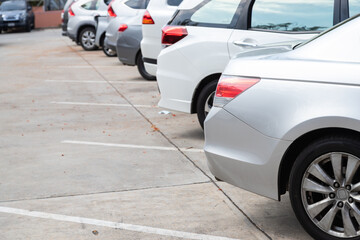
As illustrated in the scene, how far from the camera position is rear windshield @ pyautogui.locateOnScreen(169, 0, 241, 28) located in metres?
7.71

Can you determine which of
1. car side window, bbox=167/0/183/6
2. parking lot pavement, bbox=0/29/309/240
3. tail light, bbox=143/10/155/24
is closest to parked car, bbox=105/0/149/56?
car side window, bbox=167/0/183/6

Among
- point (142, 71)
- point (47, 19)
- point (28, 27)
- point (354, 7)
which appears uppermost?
point (354, 7)

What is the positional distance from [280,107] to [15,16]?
32579mm

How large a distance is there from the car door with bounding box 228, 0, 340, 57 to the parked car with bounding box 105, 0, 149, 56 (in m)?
7.98

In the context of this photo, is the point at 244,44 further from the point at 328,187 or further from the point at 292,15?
the point at 328,187

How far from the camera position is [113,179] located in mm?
6422

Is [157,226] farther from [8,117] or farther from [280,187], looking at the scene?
[8,117]

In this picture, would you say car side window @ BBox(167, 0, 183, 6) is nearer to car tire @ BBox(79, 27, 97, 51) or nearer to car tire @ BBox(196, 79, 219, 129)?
car tire @ BBox(196, 79, 219, 129)

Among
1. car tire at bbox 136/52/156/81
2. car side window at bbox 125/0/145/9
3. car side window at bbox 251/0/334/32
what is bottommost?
car tire at bbox 136/52/156/81

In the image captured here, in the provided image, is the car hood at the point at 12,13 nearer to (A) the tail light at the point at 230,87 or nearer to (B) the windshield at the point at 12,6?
(B) the windshield at the point at 12,6

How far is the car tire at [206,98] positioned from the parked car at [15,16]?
1144 inches

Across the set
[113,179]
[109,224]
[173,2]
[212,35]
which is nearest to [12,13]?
[173,2]

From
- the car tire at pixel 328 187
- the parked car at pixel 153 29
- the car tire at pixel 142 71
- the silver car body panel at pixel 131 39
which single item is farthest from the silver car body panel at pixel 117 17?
the car tire at pixel 328 187

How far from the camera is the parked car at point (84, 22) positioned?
21.9 m
